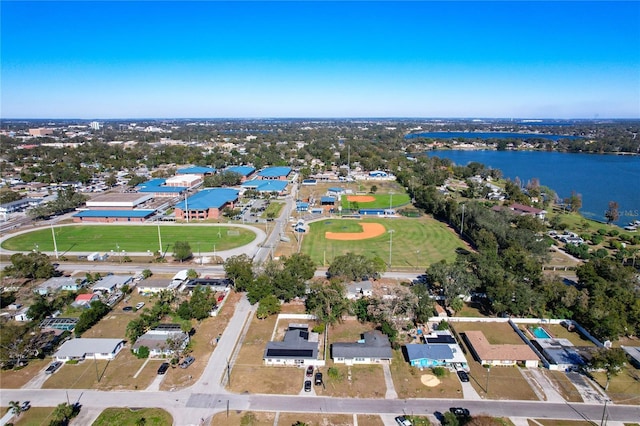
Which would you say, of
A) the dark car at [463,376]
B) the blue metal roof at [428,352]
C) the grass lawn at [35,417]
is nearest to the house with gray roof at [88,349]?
the grass lawn at [35,417]

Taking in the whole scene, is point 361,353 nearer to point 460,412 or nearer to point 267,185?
point 460,412

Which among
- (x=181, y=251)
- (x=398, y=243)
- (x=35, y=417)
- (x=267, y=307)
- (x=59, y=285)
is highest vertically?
(x=181, y=251)

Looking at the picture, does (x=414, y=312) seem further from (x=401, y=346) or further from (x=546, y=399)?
(x=546, y=399)

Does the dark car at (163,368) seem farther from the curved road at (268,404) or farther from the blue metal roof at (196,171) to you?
the blue metal roof at (196,171)

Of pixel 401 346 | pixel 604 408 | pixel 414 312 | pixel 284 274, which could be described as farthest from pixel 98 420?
pixel 604 408

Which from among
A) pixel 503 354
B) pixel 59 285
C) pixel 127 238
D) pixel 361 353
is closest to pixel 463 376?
pixel 503 354
